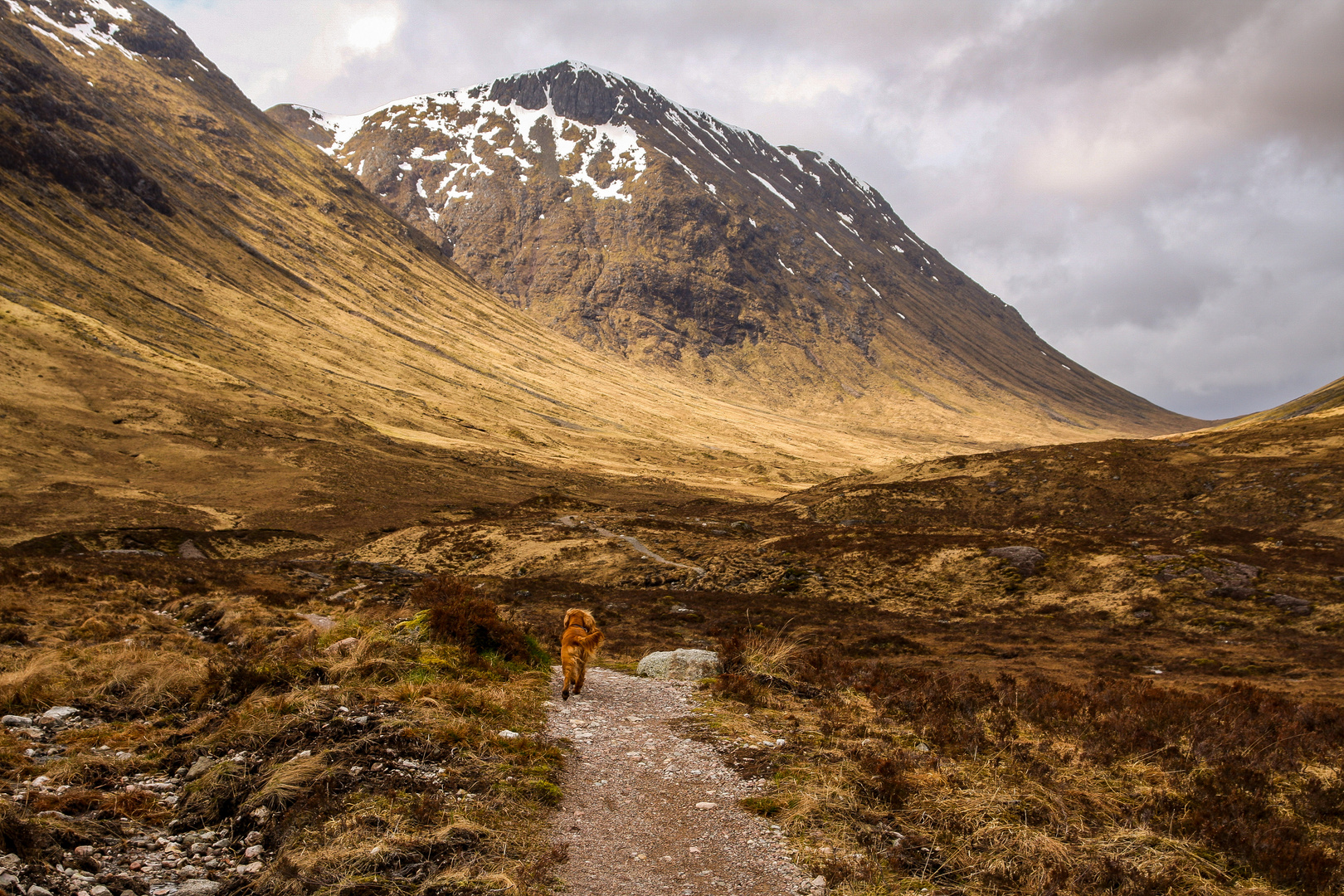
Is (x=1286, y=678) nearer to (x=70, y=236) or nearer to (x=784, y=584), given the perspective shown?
(x=784, y=584)

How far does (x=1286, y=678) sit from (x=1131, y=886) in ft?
68.9

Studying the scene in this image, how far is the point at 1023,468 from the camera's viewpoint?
2399 inches

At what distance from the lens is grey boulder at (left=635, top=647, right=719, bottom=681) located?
1641 cm

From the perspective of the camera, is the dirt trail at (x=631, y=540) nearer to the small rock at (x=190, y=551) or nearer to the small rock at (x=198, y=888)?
the small rock at (x=190, y=551)

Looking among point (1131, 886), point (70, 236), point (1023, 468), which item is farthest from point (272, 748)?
point (70, 236)

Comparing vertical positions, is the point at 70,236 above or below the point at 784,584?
above

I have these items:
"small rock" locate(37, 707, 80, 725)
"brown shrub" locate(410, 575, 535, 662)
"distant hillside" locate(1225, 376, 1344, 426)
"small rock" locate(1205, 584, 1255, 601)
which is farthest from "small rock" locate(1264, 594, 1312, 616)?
"distant hillside" locate(1225, 376, 1344, 426)

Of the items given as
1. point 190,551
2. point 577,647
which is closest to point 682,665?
point 577,647

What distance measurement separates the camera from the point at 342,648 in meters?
13.2

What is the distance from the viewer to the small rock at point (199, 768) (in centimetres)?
862

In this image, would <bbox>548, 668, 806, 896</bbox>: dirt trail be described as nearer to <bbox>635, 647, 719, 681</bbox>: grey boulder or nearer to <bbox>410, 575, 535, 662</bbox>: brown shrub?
<bbox>410, 575, 535, 662</bbox>: brown shrub

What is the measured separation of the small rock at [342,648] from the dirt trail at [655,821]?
13.5 feet

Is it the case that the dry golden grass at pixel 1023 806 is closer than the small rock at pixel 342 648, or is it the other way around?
the dry golden grass at pixel 1023 806

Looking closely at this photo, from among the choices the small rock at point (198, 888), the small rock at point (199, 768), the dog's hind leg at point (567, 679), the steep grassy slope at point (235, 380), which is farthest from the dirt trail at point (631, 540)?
the small rock at point (198, 888)
